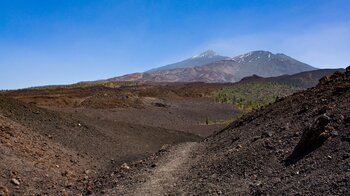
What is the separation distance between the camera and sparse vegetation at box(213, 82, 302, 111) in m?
43.8

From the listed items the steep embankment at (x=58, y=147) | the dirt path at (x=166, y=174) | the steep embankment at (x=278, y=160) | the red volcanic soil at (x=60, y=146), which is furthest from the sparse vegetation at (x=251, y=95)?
the steep embankment at (x=278, y=160)

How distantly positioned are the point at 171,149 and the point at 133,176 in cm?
454

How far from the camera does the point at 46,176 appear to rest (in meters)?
10.3

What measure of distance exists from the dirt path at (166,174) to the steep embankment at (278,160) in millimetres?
25

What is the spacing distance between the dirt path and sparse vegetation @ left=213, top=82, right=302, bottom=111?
25688mm

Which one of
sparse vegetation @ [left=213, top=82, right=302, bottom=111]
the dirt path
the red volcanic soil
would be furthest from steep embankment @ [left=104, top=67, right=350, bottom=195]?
sparse vegetation @ [left=213, top=82, right=302, bottom=111]

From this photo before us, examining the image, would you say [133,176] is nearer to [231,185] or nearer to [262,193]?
[231,185]

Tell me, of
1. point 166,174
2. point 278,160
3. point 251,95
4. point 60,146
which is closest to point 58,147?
point 60,146

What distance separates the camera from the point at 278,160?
30.3ft

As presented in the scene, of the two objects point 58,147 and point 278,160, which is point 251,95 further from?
point 278,160

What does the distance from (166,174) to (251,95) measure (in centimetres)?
4184

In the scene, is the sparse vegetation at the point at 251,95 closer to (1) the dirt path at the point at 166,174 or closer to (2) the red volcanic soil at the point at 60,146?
(2) the red volcanic soil at the point at 60,146

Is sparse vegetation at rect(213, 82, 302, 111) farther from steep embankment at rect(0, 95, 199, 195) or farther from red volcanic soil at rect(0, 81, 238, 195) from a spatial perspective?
steep embankment at rect(0, 95, 199, 195)

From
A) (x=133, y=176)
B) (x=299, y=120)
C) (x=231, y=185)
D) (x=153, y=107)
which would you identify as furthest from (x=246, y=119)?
(x=153, y=107)
